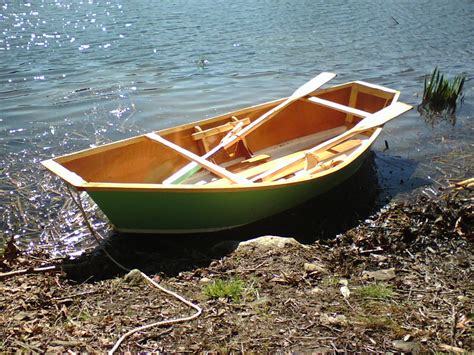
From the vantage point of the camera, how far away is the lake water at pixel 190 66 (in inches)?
301

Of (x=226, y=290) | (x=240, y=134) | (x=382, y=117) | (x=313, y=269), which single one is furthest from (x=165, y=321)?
(x=382, y=117)

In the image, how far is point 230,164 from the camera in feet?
21.8

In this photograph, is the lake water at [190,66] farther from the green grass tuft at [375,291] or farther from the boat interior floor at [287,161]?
the green grass tuft at [375,291]

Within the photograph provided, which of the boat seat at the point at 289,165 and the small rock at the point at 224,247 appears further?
the boat seat at the point at 289,165

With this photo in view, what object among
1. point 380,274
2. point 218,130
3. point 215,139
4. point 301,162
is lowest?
point 380,274

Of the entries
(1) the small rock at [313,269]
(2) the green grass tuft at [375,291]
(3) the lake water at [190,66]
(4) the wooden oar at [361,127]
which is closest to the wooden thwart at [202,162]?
(4) the wooden oar at [361,127]

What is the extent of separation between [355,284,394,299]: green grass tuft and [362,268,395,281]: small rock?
24cm

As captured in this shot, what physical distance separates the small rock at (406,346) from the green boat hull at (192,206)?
2.19m

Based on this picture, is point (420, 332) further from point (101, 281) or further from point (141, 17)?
point (141, 17)

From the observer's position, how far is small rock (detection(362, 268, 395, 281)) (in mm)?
4173

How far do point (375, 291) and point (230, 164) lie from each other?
323cm

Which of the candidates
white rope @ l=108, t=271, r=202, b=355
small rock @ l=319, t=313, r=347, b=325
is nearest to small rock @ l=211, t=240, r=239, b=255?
white rope @ l=108, t=271, r=202, b=355

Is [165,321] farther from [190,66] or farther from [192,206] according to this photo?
[190,66]

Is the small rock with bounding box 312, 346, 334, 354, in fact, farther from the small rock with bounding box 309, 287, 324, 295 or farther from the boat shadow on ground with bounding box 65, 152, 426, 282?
the boat shadow on ground with bounding box 65, 152, 426, 282
